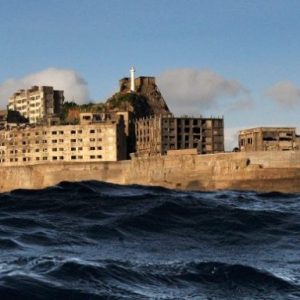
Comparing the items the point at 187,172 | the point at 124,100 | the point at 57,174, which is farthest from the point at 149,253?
the point at 124,100

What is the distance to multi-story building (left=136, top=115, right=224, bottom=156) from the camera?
150875mm

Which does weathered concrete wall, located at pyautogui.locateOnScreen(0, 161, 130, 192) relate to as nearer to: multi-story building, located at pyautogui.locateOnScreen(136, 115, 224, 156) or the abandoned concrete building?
multi-story building, located at pyautogui.locateOnScreen(136, 115, 224, 156)

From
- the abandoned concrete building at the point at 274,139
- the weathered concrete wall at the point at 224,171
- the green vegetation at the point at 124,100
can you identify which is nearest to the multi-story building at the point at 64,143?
the weathered concrete wall at the point at 224,171

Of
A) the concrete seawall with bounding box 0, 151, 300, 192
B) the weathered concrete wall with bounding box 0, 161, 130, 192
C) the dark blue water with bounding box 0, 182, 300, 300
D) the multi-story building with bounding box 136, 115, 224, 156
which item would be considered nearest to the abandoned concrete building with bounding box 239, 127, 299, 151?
the multi-story building with bounding box 136, 115, 224, 156

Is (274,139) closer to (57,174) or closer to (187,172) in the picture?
(187,172)

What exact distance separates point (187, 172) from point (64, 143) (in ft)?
124

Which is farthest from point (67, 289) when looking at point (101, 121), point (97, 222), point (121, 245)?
point (101, 121)

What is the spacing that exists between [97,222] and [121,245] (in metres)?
7.24

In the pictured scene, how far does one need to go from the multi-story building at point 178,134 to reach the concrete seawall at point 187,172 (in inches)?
837

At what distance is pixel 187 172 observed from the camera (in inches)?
4766

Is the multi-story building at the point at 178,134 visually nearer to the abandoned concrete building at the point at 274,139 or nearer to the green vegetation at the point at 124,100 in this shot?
the green vegetation at the point at 124,100

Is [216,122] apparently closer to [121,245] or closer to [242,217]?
[242,217]

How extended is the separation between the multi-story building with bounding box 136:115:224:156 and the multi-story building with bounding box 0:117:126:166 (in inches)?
225

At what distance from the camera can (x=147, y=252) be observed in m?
24.0
